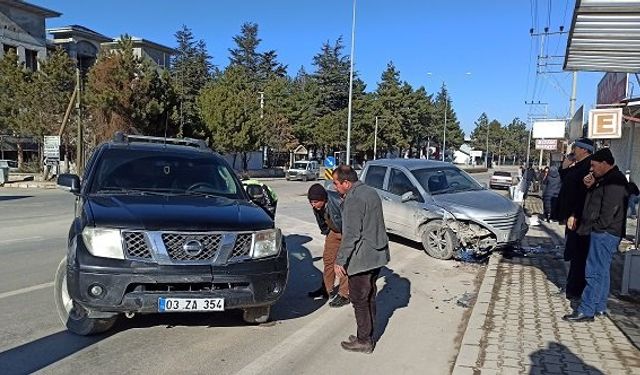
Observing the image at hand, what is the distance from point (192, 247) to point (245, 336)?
1182 mm

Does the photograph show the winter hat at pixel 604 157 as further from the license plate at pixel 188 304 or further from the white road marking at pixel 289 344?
the license plate at pixel 188 304

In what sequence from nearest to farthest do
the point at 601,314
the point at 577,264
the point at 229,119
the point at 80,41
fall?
the point at 601,314
the point at 577,264
the point at 229,119
the point at 80,41

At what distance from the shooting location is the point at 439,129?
112 metres

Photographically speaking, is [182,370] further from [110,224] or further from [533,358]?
[533,358]

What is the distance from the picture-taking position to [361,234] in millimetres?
4996

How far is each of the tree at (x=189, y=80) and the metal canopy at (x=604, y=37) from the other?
32098 mm

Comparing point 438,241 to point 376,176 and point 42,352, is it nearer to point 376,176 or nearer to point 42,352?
point 376,176

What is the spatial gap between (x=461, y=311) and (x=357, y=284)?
2344mm

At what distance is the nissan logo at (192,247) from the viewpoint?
471 centimetres

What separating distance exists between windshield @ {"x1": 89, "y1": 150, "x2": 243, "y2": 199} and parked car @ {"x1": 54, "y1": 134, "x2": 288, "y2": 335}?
1.2 inches

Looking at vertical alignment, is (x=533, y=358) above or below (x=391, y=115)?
below

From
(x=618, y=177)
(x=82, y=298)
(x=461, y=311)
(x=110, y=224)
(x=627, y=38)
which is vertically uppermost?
(x=627, y=38)

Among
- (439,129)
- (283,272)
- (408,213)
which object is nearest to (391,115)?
(439,129)

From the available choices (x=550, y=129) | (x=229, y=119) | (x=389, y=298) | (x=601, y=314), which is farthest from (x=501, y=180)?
(x=601, y=314)
